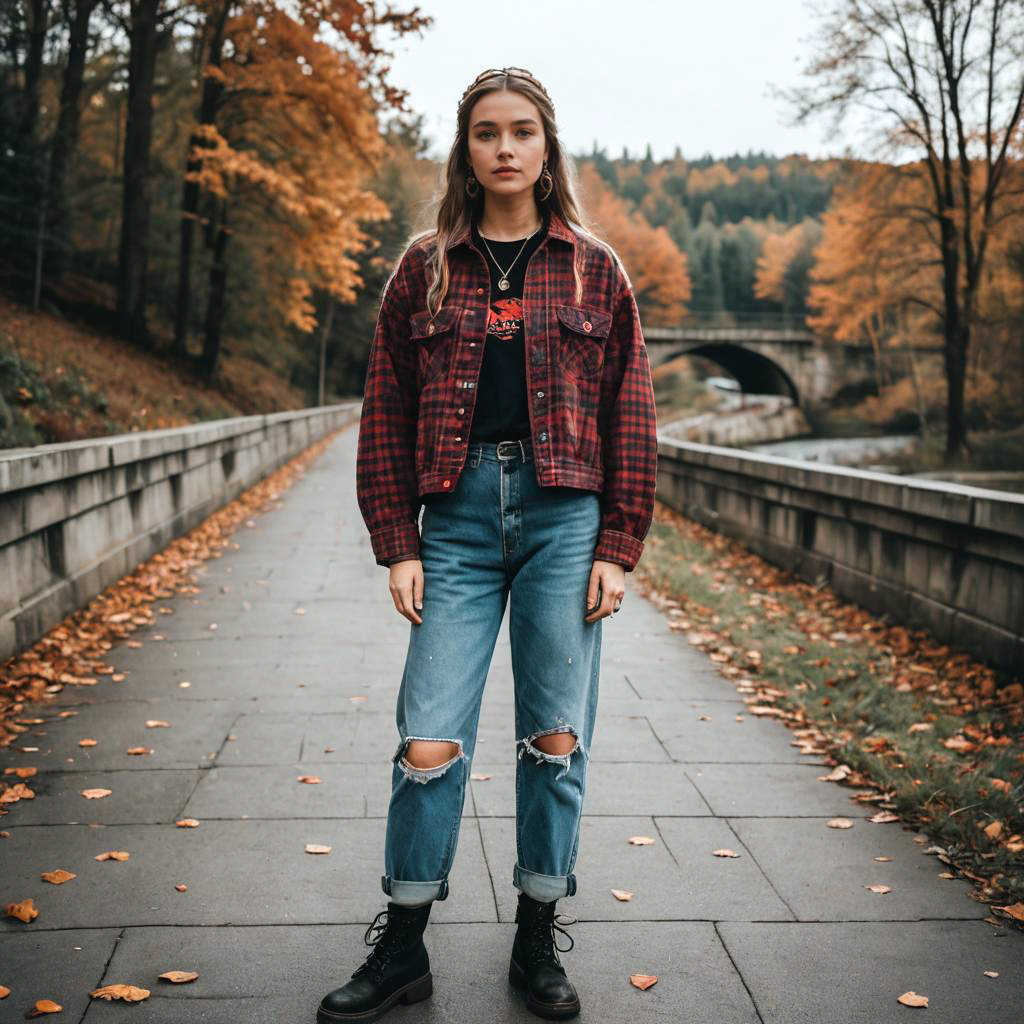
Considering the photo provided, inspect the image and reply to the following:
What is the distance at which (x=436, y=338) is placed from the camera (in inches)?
100

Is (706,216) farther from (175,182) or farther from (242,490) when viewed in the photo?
(242,490)

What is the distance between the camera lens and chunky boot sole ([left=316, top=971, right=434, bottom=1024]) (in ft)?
8.05

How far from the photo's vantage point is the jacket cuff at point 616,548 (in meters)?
2.53

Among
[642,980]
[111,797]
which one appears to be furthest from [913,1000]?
[111,797]

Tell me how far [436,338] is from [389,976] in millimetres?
1483

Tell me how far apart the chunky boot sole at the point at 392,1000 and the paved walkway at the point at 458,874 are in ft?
0.15

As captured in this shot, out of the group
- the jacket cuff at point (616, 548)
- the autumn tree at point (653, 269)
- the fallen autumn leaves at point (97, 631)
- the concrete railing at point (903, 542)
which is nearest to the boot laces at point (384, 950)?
the jacket cuff at point (616, 548)

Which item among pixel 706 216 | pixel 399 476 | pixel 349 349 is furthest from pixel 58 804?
pixel 706 216

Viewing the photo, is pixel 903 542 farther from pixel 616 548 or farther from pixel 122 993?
pixel 122 993

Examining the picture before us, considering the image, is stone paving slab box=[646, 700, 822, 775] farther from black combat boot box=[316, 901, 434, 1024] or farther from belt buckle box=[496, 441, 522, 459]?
belt buckle box=[496, 441, 522, 459]

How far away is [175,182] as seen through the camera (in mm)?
28859

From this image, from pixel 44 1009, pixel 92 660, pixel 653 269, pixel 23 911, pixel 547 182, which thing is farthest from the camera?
pixel 653 269

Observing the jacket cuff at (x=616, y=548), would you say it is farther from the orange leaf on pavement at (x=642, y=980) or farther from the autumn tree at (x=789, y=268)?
the autumn tree at (x=789, y=268)

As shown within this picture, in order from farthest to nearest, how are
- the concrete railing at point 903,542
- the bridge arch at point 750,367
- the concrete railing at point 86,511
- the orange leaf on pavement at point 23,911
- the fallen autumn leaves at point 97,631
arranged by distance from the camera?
the bridge arch at point 750,367, the concrete railing at point 903,542, the concrete railing at point 86,511, the fallen autumn leaves at point 97,631, the orange leaf on pavement at point 23,911
